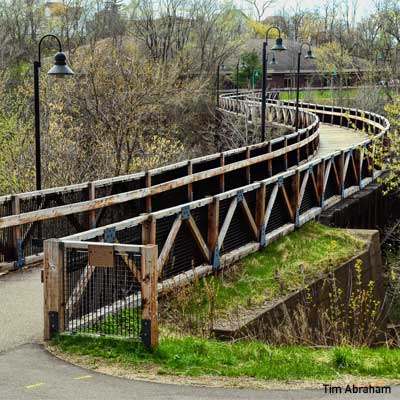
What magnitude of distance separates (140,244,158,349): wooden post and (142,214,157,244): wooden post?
2.19 metres

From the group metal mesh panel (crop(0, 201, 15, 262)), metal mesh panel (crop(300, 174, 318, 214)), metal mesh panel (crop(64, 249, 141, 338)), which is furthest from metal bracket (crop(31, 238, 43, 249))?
metal mesh panel (crop(300, 174, 318, 214))

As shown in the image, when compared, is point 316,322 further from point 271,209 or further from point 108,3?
point 108,3

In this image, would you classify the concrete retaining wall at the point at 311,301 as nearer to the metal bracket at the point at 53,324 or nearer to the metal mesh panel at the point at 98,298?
the metal mesh panel at the point at 98,298

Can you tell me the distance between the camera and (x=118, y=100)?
2866 cm

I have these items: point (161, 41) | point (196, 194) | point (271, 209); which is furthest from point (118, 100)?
point (161, 41)

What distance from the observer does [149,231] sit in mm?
9727

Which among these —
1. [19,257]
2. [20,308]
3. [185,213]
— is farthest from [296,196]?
[20,308]

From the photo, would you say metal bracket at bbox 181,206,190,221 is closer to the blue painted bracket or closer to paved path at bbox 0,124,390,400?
the blue painted bracket

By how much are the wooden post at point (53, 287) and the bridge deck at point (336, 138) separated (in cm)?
1824

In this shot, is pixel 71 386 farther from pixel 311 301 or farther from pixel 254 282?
pixel 311 301

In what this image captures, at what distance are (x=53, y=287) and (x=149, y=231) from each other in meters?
2.05

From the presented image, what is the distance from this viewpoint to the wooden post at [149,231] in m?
9.67

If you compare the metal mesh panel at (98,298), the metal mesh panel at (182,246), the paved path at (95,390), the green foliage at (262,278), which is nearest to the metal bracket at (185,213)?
the metal mesh panel at (182,246)

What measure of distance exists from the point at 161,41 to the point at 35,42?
1029cm
